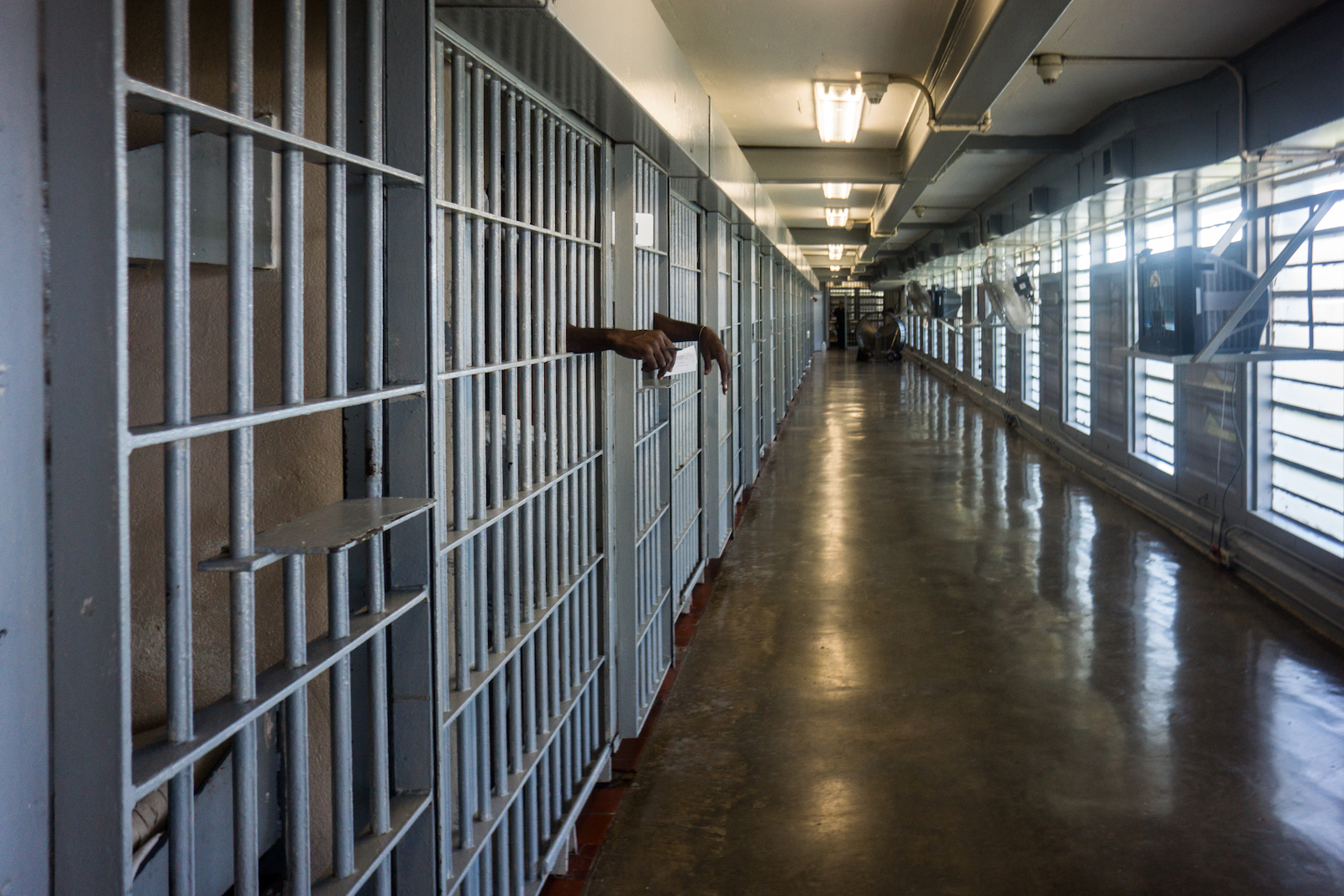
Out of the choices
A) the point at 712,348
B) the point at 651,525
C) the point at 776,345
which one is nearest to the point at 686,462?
the point at 651,525

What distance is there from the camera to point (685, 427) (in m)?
→ 5.33

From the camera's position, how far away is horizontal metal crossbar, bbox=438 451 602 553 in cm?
199

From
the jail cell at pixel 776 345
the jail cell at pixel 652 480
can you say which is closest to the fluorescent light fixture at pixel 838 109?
the jail cell at pixel 652 480

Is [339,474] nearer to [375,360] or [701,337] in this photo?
[375,360]

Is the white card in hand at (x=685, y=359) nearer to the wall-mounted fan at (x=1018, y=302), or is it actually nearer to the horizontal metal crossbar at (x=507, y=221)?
the horizontal metal crossbar at (x=507, y=221)

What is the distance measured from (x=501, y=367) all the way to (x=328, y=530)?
955 millimetres

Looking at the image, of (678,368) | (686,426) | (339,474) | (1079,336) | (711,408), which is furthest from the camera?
(1079,336)

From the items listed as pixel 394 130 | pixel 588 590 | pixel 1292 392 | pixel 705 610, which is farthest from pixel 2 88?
pixel 1292 392

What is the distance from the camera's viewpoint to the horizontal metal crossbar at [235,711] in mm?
1053

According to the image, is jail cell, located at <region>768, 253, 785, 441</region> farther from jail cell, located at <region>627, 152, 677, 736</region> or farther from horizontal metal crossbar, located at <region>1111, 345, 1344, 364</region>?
jail cell, located at <region>627, 152, 677, 736</region>

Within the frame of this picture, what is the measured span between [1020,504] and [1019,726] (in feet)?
14.7

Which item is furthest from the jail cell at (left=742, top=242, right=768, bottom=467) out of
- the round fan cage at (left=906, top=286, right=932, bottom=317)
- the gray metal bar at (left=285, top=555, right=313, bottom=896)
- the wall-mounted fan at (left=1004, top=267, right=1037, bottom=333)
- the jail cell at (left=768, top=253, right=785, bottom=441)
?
the gray metal bar at (left=285, top=555, right=313, bottom=896)

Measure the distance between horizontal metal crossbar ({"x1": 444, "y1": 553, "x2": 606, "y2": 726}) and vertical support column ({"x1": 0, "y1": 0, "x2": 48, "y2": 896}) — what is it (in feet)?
2.99

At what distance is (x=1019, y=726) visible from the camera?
3688 mm
